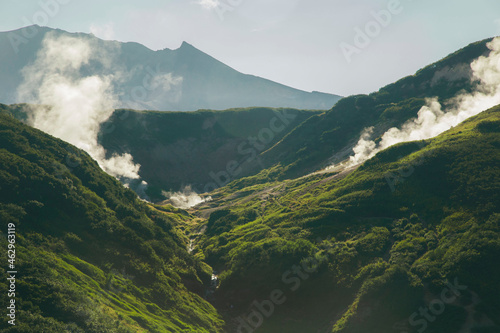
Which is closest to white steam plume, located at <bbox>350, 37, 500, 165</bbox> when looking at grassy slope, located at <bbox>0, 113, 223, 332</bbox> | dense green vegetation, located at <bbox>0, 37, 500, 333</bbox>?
dense green vegetation, located at <bbox>0, 37, 500, 333</bbox>

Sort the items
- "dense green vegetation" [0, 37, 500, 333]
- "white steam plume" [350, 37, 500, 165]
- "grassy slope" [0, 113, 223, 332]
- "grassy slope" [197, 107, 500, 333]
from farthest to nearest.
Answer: "white steam plume" [350, 37, 500, 165], "grassy slope" [197, 107, 500, 333], "dense green vegetation" [0, 37, 500, 333], "grassy slope" [0, 113, 223, 332]

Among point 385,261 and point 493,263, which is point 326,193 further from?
point 493,263

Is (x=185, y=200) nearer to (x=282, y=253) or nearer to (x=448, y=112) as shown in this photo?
(x=282, y=253)

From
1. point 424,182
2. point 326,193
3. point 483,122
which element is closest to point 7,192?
point 326,193

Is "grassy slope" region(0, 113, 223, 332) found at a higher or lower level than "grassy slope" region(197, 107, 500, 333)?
higher

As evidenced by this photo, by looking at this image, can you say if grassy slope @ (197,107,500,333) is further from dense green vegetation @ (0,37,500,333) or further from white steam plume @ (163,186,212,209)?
white steam plume @ (163,186,212,209)

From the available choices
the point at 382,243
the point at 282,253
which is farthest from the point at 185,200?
the point at 382,243
